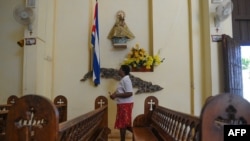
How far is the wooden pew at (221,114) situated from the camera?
1.36 metres

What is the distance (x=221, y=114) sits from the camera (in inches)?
54.1

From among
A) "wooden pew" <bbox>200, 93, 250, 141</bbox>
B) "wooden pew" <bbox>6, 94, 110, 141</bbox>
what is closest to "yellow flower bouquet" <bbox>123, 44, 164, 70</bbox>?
"wooden pew" <bbox>200, 93, 250, 141</bbox>

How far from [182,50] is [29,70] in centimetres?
290

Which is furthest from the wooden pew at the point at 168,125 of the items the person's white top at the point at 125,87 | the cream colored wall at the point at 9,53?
the cream colored wall at the point at 9,53

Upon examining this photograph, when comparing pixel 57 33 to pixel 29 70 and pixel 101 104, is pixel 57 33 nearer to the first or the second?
pixel 29 70

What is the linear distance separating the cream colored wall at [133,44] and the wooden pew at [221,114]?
360 cm

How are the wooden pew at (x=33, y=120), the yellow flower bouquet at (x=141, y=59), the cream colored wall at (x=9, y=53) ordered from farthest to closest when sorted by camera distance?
1. the yellow flower bouquet at (x=141, y=59)
2. the cream colored wall at (x=9, y=53)
3. the wooden pew at (x=33, y=120)

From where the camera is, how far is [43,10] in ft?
16.0

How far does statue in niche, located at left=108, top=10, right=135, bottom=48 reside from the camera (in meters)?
5.00

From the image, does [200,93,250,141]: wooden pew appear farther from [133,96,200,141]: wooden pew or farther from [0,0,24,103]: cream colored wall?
[0,0,24,103]: cream colored wall

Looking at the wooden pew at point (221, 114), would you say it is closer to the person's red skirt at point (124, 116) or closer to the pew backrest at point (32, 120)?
the pew backrest at point (32, 120)

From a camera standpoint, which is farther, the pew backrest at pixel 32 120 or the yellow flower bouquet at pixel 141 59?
the yellow flower bouquet at pixel 141 59

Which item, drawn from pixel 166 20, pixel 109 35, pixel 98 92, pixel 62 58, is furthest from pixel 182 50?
pixel 62 58

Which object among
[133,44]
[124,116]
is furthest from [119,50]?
[124,116]
